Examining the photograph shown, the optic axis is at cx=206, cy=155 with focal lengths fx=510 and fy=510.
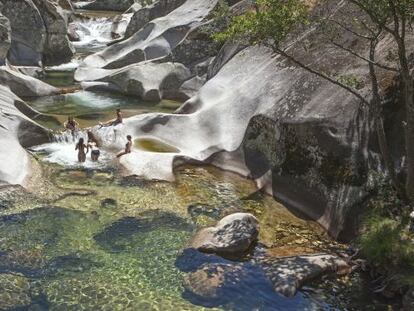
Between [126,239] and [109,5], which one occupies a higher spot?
[109,5]

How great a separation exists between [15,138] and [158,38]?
1818cm

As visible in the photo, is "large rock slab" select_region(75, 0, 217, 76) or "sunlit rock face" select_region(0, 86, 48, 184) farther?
"large rock slab" select_region(75, 0, 217, 76)

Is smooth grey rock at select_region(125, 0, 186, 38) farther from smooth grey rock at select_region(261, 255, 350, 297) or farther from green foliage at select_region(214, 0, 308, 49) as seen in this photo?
smooth grey rock at select_region(261, 255, 350, 297)

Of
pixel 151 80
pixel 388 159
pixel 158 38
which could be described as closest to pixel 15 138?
pixel 151 80

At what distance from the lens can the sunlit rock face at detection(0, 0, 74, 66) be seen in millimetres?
36875

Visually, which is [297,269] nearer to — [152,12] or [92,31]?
[152,12]

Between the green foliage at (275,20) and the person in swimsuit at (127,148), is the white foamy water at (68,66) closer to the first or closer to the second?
the person in swimsuit at (127,148)

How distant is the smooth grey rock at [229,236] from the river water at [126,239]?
436 mm

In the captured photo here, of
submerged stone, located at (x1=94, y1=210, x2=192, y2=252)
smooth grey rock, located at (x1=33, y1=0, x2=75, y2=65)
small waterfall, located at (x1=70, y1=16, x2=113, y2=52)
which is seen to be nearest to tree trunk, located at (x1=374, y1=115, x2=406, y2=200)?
submerged stone, located at (x1=94, y1=210, x2=192, y2=252)

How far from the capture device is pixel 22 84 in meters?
31.4

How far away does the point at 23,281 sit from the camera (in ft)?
42.5

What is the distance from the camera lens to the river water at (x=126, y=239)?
12703 millimetres

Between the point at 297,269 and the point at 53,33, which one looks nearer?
the point at 297,269

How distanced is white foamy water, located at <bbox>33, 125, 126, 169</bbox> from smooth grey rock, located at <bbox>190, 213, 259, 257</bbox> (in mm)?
7374
